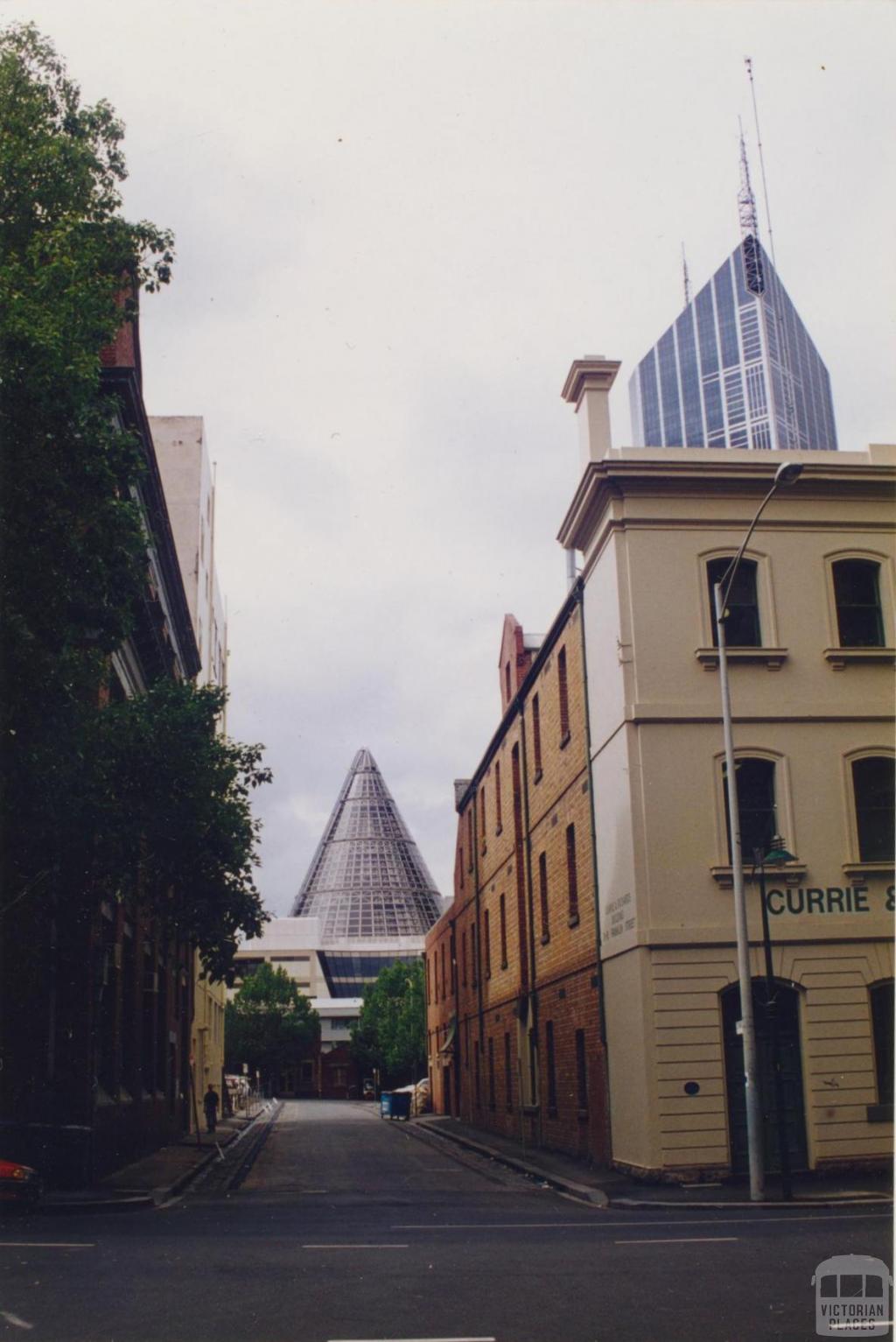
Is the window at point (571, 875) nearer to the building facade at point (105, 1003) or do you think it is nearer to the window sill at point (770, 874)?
the window sill at point (770, 874)

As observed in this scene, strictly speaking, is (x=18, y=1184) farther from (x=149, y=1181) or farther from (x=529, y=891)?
(x=529, y=891)

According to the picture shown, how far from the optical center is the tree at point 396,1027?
8369 centimetres

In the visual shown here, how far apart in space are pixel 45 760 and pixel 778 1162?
12428 mm

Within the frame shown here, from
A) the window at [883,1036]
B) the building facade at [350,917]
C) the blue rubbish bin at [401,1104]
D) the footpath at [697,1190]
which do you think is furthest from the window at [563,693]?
the building facade at [350,917]

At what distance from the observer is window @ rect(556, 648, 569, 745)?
27.5 m

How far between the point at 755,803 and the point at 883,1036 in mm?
4133

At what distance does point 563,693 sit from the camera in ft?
91.7

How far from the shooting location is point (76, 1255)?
39.3 feet

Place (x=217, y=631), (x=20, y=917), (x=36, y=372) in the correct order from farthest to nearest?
(x=217, y=631) → (x=20, y=917) → (x=36, y=372)

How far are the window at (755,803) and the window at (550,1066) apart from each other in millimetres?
8974

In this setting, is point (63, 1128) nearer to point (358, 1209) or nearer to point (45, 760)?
point (358, 1209)

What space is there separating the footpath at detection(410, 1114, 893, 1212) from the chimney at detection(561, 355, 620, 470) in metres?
12.8

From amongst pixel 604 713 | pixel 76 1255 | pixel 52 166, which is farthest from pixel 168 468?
pixel 76 1255

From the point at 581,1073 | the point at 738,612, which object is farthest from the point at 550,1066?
the point at 738,612
